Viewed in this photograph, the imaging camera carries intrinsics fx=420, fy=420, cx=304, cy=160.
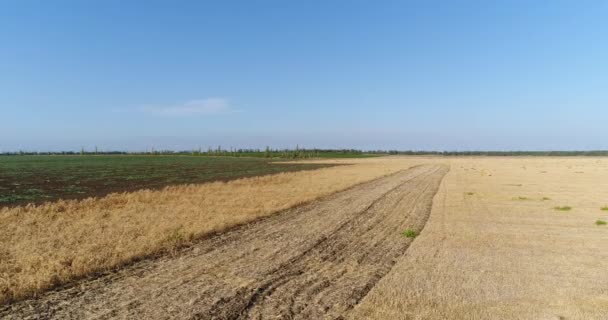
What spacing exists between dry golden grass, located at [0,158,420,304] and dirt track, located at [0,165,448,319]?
0.68 metres

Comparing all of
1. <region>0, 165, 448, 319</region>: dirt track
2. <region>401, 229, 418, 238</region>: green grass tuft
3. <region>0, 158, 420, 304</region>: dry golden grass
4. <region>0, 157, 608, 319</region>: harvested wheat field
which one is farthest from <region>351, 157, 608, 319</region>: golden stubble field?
<region>0, 158, 420, 304</region>: dry golden grass

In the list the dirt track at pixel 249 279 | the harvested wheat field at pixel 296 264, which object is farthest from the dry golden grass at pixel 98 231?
the dirt track at pixel 249 279

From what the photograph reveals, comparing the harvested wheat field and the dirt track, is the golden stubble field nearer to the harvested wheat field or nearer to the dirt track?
the harvested wheat field

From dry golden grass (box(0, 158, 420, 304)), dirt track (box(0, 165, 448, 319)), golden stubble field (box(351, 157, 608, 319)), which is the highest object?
dry golden grass (box(0, 158, 420, 304))

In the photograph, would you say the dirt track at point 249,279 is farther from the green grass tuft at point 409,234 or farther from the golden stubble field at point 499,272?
the golden stubble field at point 499,272

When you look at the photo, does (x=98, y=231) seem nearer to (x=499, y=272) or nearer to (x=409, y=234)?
(x=409, y=234)

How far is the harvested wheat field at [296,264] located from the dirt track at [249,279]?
4 cm

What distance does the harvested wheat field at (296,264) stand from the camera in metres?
7.70

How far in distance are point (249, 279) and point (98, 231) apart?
7242 mm

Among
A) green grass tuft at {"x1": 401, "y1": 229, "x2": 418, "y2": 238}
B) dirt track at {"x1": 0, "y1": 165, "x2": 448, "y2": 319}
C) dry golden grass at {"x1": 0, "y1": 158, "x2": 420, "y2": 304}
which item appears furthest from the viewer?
green grass tuft at {"x1": 401, "y1": 229, "x2": 418, "y2": 238}

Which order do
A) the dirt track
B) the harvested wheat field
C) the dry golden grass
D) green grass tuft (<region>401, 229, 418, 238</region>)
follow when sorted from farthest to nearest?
green grass tuft (<region>401, 229, 418, 238</region>) < the dry golden grass < the harvested wheat field < the dirt track

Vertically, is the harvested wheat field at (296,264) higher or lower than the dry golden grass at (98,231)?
lower

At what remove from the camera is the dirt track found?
24.4ft

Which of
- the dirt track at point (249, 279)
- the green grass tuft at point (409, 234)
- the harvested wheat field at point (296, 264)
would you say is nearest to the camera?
the dirt track at point (249, 279)
